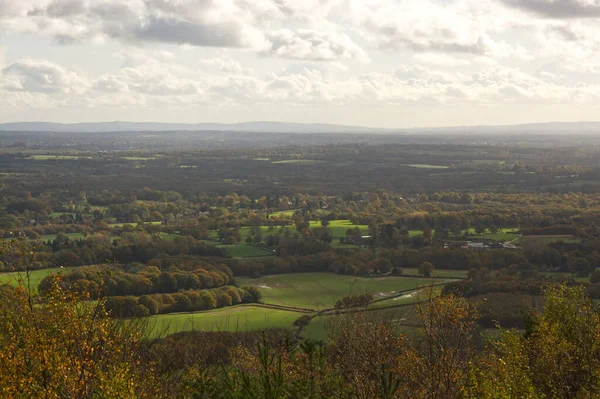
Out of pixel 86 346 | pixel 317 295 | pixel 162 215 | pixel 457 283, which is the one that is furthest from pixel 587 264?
pixel 162 215

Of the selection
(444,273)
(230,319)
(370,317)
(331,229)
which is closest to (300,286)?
(230,319)

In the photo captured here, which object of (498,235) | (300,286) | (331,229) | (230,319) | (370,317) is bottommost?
(300,286)

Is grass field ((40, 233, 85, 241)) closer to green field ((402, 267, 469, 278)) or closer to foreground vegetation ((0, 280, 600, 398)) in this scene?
green field ((402, 267, 469, 278))

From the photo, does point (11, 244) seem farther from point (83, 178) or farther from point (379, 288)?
point (83, 178)

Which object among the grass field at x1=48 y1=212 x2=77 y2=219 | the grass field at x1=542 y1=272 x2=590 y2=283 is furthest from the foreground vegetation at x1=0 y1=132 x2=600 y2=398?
the grass field at x1=48 y1=212 x2=77 y2=219

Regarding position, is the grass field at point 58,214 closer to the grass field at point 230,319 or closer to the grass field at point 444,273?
the grass field at point 230,319

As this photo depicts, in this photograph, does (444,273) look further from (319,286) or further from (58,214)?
(58,214)
